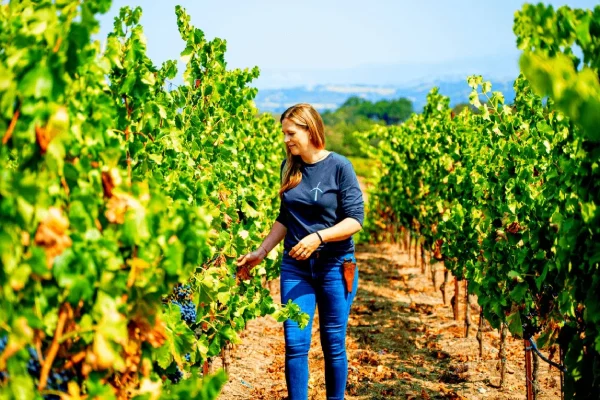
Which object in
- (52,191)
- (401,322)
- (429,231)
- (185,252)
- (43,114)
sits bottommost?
(401,322)

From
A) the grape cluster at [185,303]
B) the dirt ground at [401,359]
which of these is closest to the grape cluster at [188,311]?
the grape cluster at [185,303]

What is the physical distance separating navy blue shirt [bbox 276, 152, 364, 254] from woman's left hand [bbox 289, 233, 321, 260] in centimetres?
12

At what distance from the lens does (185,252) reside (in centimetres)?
164

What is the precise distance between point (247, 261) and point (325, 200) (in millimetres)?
573

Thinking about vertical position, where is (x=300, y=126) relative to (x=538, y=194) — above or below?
above

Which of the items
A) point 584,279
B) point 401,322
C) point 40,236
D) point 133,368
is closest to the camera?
point 40,236

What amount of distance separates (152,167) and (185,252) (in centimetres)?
130

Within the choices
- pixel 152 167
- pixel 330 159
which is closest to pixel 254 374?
pixel 330 159

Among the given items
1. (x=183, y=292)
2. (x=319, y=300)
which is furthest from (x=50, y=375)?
(x=319, y=300)

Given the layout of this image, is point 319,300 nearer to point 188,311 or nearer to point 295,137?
point 188,311

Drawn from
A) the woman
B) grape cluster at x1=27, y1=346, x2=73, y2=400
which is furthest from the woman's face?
grape cluster at x1=27, y1=346, x2=73, y2=400

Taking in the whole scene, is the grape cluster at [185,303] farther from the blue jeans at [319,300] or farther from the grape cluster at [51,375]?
the grape cluster at [51,375]

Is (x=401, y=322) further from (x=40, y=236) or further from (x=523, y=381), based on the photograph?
(x=40, y=236)

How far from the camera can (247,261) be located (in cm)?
362
